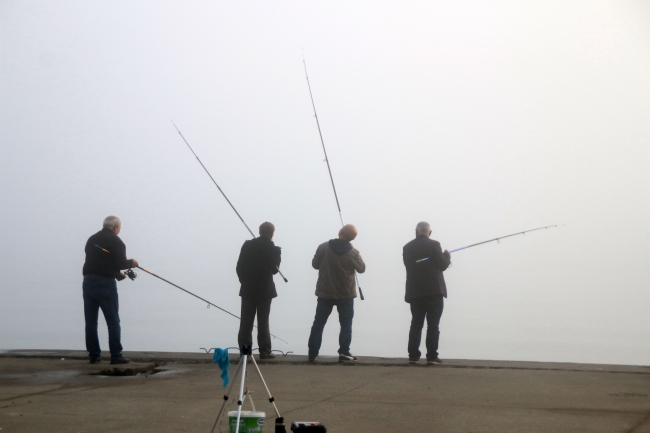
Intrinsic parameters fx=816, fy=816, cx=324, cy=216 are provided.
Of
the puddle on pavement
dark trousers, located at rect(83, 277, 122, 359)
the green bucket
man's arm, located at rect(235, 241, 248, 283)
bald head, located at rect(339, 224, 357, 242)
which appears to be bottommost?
the green bucket

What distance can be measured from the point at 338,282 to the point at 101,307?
7.83 ft

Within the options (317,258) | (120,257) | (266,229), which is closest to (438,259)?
(317,258)

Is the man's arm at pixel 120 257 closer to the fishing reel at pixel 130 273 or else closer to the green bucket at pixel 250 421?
the fishing reel at pixel 130 273

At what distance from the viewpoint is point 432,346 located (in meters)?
8.20

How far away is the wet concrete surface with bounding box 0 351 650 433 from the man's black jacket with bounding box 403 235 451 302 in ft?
2.51

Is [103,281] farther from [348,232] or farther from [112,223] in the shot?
[348,232]

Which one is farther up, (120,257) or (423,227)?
(423,227)

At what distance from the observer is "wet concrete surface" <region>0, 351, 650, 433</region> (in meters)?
4.42

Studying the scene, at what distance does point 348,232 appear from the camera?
28.2ft

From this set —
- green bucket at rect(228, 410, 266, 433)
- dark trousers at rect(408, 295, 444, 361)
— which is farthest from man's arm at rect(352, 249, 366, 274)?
green bucket at rect(228, 410, 266, 433)

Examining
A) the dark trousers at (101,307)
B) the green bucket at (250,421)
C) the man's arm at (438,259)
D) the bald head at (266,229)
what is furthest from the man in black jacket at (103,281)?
the green bucket at (250,421)

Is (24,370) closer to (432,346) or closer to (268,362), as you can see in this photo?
(268,362)

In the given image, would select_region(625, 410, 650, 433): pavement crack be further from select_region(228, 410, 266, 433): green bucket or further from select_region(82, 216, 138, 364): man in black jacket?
select_region(82, 216, 138, 364): man in black jacket

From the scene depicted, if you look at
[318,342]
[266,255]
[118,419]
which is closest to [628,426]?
[118,419]
